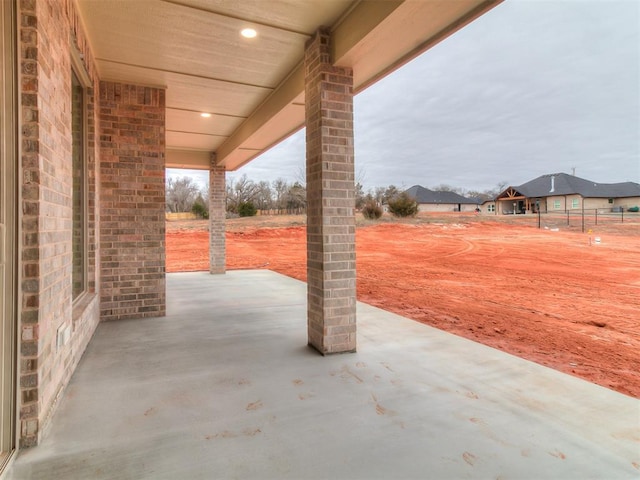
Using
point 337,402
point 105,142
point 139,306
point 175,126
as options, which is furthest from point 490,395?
point 175,126

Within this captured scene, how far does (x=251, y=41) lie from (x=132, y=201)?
299 centimetres

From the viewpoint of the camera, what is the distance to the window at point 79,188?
154 inches

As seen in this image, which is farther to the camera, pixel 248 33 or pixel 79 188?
pixel 79 188

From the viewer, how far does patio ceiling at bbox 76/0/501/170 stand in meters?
2.97

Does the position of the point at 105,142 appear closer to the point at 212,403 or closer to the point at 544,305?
the point at 212,403

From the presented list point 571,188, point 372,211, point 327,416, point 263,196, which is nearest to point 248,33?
point 327,416

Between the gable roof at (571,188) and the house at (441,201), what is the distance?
12.0 metres

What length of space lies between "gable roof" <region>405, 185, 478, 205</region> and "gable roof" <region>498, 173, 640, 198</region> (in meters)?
12.3

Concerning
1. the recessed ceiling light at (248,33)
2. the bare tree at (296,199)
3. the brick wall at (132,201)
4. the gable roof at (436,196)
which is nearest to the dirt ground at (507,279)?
the brick wall at (132,201)

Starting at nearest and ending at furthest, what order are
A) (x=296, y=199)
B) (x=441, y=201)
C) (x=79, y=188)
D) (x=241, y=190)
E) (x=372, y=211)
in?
(x=79, y=188)
(x=372, y=211)
(x=296, y=199)
(x=241, y=190)
(x=441, y=201)

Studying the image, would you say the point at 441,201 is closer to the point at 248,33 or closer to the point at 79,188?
the point at 248,33

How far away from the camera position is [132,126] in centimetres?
518

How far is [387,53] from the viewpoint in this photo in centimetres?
346

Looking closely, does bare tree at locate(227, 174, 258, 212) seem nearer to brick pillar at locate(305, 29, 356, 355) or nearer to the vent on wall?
brick pillar at locate(305, 29, 356, 355)
